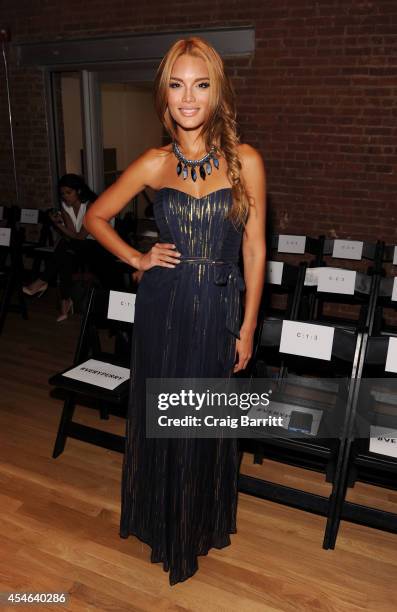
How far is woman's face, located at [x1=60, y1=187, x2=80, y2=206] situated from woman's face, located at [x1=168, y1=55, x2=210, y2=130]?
3.15 m

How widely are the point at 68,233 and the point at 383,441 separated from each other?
11.1ft

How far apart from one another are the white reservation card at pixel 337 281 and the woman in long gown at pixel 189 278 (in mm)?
1642

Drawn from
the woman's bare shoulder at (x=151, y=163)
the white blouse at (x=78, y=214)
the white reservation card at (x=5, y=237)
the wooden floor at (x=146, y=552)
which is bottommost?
the wooden floor at (x=146, y=552)

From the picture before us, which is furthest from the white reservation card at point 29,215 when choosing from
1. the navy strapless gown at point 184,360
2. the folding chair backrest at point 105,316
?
the navy strapless gown at point 184,360

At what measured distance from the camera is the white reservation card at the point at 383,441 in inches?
80.9

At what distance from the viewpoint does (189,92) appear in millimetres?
1517

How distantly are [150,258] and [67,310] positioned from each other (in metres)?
3.16

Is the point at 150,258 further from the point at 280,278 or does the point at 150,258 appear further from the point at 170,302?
the point at 280,278

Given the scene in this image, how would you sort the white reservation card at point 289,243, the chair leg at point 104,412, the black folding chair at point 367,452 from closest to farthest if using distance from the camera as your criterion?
1. the black folding chair at point 367,452
2. the chair leg at point 104,412
3. the white reservation card at point 289,243

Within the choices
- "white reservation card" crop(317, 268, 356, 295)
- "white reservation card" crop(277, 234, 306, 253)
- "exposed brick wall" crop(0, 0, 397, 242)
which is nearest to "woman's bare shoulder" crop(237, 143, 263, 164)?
"white reservation card" crop(317, 268, 356, 295)

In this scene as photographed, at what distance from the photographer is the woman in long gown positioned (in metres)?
1.58

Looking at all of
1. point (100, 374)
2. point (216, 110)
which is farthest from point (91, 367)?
point (216, 110)

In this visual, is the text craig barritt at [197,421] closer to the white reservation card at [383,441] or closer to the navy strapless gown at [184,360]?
the navy strapless gown at [184,360]

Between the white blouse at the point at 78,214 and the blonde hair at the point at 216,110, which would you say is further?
the white blouse at the point at 78,214
